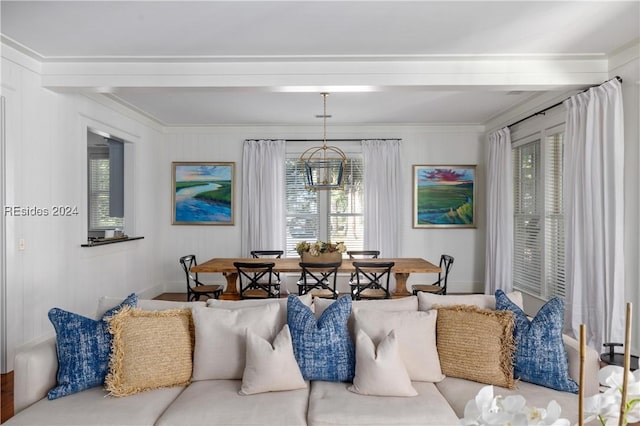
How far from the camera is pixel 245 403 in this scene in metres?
2.19

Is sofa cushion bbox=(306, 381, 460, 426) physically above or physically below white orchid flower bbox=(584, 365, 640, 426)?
below

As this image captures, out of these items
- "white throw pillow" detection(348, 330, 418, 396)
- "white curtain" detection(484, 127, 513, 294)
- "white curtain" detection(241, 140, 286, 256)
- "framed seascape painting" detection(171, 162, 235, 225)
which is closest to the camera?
"white throw pillow" detection(348, 330, 418, 396)

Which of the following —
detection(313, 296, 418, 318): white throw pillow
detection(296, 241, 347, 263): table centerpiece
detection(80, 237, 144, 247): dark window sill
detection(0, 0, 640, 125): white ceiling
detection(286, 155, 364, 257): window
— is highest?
detection(0, 0, 640, 125): white ceiling

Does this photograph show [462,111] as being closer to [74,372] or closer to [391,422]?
[391,422]

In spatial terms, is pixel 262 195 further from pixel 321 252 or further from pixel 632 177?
pixel 632 177

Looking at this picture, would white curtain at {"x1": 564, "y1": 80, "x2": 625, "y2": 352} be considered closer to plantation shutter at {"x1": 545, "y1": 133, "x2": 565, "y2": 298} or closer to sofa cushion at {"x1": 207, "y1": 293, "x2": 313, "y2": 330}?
plantation shutter at {"x1": 545, "y1": 133, "x2": 565, "y2": 298}

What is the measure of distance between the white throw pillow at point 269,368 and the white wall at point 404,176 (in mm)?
4924

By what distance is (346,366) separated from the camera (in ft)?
8.04

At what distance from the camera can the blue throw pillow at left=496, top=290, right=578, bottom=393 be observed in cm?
231

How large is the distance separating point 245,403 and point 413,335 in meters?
0.97

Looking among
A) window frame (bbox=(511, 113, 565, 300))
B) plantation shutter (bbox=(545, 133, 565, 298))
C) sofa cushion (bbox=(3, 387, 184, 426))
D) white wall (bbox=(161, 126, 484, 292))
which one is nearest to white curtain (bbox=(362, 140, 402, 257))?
white wall (bbox=(161, 126, 484, 292))

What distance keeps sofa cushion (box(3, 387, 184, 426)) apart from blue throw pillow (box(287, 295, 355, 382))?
70 centimetres

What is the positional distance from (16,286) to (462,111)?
551cm

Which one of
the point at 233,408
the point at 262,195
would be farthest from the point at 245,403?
the point at 262,195
